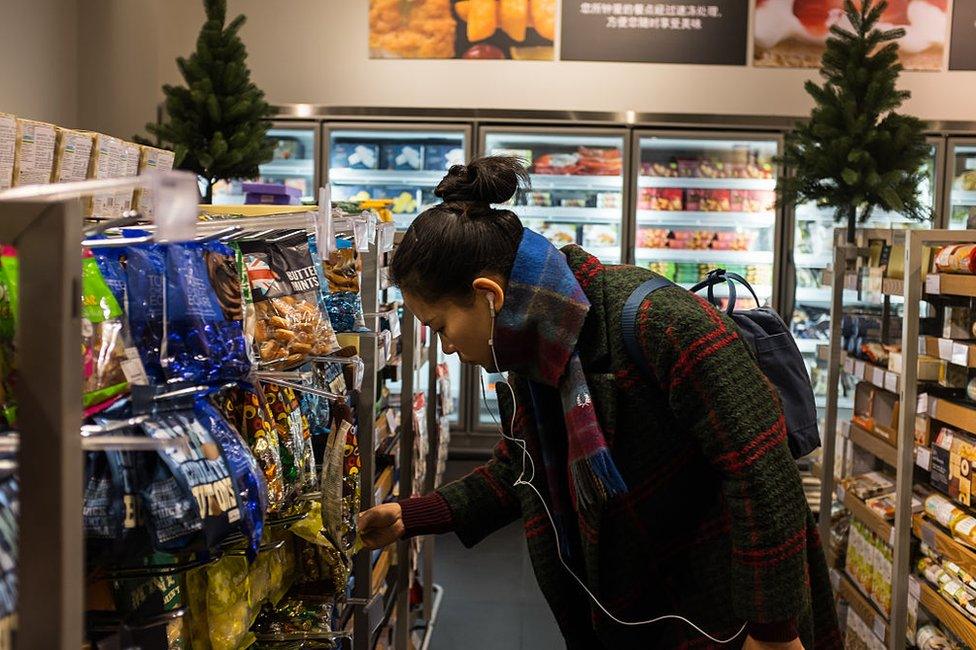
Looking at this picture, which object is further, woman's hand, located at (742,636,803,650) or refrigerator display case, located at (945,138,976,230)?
refrigerator display case, located at (945,138,976,230)

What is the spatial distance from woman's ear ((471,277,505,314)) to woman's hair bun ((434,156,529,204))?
0.45ft

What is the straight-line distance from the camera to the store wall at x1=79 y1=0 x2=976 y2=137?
5984 mm

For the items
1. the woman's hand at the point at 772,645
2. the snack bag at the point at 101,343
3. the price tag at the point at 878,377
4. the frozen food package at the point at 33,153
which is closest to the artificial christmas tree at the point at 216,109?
the frozen food package at the point at 33,153

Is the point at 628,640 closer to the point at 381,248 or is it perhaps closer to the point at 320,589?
the point at 320,589

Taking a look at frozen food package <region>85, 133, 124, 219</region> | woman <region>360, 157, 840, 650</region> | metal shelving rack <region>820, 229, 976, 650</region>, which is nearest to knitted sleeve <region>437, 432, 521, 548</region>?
woman <region>360, 157, 840, 650</region>

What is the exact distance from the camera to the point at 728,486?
1494mm

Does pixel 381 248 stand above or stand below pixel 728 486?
above

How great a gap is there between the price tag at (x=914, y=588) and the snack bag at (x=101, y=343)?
2614mm

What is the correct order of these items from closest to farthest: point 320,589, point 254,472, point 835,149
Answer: point 254,472, point 320,589, point 835,149

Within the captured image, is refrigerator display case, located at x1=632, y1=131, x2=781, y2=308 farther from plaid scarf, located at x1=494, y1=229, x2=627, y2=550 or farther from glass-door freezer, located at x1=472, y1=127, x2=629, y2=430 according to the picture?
plaid scarf, located at x1=494, y1=229, x2=627, y2=550

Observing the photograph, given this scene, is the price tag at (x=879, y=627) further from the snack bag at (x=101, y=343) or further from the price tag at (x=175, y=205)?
the price tag at (x=175, y=205)

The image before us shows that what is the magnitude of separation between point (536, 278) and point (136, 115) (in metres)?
5.00

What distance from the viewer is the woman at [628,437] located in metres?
1.48

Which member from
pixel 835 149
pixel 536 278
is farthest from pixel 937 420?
pixel 536 278
